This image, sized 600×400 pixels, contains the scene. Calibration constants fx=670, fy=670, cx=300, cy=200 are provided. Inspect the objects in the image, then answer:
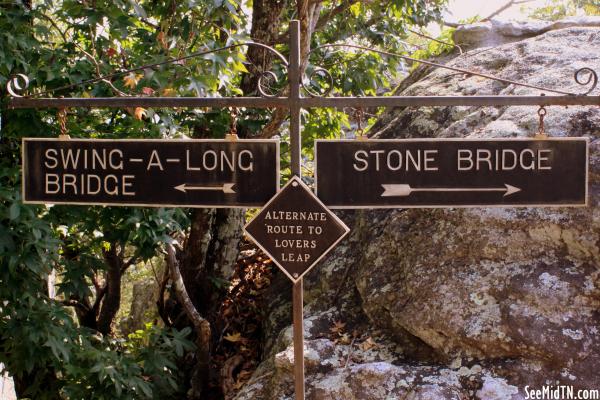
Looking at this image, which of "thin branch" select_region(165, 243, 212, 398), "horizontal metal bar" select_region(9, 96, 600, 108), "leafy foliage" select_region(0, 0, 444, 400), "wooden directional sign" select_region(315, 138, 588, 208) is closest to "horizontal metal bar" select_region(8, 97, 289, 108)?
"horizontal metal bar" select_region(9, 96, 600, 108)

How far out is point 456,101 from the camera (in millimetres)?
2396

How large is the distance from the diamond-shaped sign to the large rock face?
38.4 inches

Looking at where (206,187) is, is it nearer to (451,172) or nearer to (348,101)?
(348,101)

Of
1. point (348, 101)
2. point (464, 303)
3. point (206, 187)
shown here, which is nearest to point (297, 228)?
point (206, 187)

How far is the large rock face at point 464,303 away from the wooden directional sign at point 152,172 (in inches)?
46.3

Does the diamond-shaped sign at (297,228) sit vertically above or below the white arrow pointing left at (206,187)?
below

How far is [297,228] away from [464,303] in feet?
4.01

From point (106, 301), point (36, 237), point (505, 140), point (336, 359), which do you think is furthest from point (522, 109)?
point (106, 301)

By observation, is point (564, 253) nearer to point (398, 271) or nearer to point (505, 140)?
point (398, 271)

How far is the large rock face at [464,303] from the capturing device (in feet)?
9.96

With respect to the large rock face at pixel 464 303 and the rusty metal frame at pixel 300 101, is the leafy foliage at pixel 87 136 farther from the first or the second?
the rusty metal frame at pixel 300 101

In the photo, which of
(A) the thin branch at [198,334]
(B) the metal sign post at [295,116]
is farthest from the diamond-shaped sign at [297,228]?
(A) the thin branch at [198,334]

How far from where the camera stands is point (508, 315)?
314 cm

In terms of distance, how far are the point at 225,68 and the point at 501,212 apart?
65.9 inches
